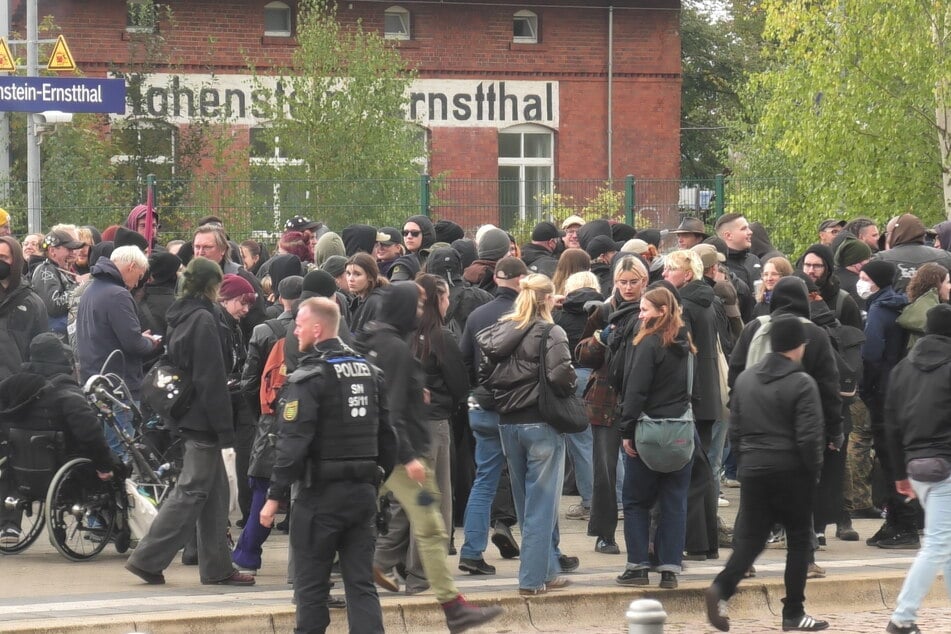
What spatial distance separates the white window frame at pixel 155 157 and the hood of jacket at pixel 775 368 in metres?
20.8

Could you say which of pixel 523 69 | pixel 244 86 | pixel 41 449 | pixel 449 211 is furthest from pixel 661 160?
pixel 41 449

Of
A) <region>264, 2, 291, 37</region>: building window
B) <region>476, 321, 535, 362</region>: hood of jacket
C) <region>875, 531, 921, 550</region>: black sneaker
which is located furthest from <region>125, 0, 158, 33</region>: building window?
<region>476, 321, 535, 362</region>: hood of jacket

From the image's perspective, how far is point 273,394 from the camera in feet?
32.2

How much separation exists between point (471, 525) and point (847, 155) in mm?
14855

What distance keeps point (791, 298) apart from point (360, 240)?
486 cm

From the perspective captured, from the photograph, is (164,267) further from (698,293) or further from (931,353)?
→ (931,353)

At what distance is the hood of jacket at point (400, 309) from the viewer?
900cm

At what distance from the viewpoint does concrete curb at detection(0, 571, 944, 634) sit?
341 inches

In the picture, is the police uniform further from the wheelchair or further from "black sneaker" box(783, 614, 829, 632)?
the wheelchair

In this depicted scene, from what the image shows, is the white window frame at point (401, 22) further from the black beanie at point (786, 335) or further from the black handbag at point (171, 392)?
the black beanie at point (786, 335)

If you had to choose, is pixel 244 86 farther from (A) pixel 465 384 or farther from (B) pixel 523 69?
(A) pixel 465 384

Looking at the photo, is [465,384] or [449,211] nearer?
[465,384]

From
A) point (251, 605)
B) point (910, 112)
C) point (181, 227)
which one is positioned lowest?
point (251, 605)

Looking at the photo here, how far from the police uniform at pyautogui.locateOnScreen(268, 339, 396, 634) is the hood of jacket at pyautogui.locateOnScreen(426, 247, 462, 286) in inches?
140
